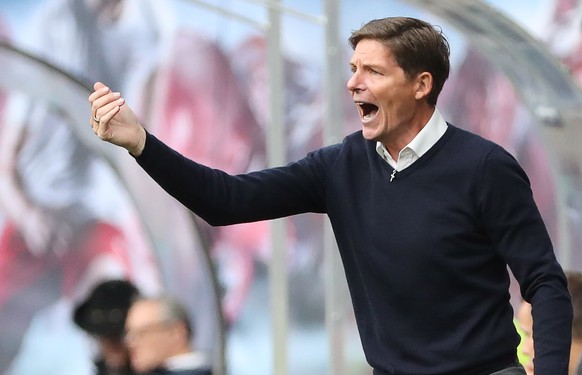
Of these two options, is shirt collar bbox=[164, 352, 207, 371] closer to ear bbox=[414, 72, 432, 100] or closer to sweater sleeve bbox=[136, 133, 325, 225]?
sweater sleeve bbox=[136, 133, 325, 225]

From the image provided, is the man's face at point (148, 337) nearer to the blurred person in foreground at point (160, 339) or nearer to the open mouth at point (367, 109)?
the blurred person in foreground at point (160, 339)

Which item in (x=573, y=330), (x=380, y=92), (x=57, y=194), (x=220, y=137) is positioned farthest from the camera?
(x=220, y=137)

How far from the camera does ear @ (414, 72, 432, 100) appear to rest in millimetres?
3371

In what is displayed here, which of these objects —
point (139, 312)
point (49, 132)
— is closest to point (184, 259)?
point (49, 132)

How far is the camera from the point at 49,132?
6168 millimetres

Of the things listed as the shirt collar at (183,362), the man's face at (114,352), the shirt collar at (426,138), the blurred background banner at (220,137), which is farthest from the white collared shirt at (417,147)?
the blurred background banner at (220,137)

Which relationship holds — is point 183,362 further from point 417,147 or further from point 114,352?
point 417,147

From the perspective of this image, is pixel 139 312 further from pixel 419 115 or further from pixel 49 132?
pixel 419 115

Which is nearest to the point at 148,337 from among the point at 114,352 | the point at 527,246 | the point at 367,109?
the point at 114,352

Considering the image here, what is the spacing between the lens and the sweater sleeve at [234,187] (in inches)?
128

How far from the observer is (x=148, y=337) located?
5.21 metres

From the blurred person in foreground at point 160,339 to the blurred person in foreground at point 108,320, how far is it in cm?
26

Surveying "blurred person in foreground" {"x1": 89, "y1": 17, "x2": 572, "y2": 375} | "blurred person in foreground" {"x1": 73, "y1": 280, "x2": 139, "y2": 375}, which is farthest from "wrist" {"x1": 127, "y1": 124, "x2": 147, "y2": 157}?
"blurred person in foreground" {"x1": 73, "y1": 280, "x2": 139, "y2": 375}

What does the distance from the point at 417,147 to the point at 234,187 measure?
1.31 ft
